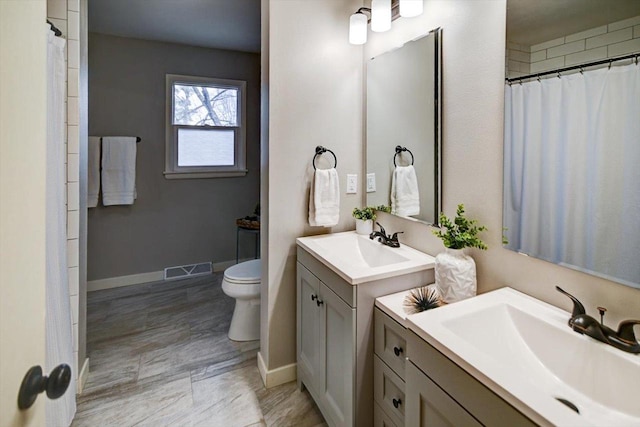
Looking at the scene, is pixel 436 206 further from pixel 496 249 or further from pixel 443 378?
pixel 443 378

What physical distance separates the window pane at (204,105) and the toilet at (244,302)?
2.02 meters

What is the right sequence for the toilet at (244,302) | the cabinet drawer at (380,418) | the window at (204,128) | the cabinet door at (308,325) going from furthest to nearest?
the window at (204,128), the toilet at (244,302), the cabinet door at (308,325), the cabinet drawer at (380,418)

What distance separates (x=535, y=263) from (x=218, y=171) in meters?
3.37

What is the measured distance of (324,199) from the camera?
2.03 metres

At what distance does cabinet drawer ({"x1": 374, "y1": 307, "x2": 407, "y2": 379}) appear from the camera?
49.5 inches

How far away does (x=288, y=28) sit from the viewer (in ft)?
6.32

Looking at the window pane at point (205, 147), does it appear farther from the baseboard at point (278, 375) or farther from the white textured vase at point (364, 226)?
the baseboard at point (278, 375)

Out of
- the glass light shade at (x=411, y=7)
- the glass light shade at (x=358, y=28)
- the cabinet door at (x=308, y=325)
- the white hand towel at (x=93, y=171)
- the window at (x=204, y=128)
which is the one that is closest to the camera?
the glass light shade at (x=411, y=7)

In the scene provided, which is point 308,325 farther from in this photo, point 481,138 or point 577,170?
point 577,170

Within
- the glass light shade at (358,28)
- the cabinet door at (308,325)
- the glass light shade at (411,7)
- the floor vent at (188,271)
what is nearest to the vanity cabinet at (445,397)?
the cabinet door at (308,325)

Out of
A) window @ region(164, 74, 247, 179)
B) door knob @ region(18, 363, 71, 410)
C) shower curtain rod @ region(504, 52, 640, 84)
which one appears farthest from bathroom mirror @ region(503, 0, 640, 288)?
window @ region(164, 74, 247, 179)

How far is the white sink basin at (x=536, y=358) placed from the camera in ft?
2.48

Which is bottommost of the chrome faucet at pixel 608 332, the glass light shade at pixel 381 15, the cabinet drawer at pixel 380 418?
the cabinet drawer at pixel 380 418

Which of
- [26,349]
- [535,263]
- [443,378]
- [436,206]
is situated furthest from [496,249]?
[26,349]
